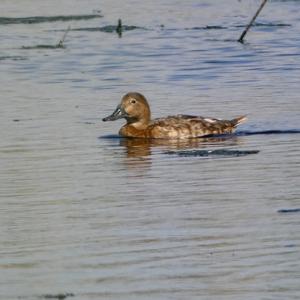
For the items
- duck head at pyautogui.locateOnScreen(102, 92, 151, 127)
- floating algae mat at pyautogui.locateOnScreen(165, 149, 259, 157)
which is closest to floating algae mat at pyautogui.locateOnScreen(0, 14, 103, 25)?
duck head at pyautogui.locateOnScreen(102, 92, 151, 127)

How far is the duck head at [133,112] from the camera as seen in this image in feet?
47.9

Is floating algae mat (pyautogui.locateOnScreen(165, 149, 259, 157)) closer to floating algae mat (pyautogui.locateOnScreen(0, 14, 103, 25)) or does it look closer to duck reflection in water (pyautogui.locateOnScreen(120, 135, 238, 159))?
duck reflection in water (pyautogui.locateOnScreen(120, 135, 238, 159))

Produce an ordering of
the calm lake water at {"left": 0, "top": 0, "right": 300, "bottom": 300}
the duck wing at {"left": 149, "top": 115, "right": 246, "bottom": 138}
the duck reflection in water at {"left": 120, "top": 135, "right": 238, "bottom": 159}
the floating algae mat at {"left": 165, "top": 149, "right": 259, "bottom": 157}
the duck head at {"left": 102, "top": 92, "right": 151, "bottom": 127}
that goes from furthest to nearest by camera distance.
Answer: the duck head at {"left": 102, "top": 92, "right": 151, "bottom": 127}, the duck wing at {"left": 149, "top": 115, "right": 246, "bottom": 138}, the duck reflection in water at {"left": 120, "top": 135, "right": 238, "bottom": 159}, the floating algae mat at {"left": 165, "top": 149, "right": 259, "bottom": 157}, the calm lake water at {"left": 0, "top": 0, "right": 300, "bottom": 300}

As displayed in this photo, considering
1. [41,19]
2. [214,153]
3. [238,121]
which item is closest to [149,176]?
[214,153]

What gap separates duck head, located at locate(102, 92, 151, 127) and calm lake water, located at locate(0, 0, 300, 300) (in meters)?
0.28

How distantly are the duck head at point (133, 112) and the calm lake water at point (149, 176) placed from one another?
0.93 ft

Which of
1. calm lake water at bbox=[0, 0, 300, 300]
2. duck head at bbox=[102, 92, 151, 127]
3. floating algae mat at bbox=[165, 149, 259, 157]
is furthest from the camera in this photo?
duck head at bbox=[102, 92, 151, 127]

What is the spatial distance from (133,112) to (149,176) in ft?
10.7

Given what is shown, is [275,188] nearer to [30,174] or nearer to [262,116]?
[30,174]

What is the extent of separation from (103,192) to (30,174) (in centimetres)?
111

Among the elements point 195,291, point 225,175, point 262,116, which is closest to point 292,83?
point 262,116

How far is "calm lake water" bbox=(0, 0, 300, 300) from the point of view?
7816mm

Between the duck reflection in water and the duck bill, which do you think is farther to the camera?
the duck bill

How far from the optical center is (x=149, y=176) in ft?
37.4
